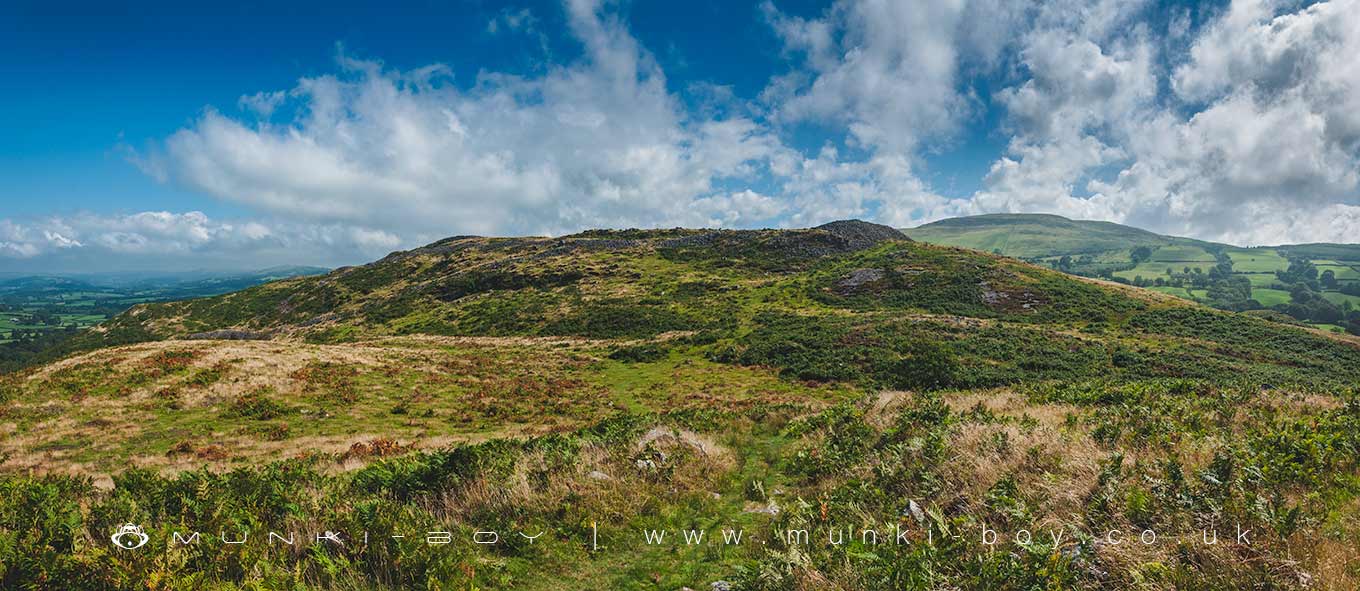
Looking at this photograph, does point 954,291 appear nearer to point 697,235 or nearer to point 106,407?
point 697,235

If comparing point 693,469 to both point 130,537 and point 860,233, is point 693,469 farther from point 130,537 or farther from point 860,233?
point 860,233

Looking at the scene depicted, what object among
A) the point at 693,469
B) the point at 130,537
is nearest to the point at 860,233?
the point at 693,469

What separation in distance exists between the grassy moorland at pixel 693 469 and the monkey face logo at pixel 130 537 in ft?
0.53

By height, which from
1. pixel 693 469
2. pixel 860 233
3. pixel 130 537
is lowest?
pixel 693 469

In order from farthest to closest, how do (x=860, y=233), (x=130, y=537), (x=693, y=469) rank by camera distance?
(x=860, y=233), (x=693, y=469), (x=130, y=537)

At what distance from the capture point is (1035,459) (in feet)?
27.3

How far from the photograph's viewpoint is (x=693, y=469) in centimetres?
1115

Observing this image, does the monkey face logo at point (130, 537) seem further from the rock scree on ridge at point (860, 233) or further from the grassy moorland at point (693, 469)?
the rock scree on ridge at point (860, 233)

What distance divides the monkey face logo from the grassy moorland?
0.16m

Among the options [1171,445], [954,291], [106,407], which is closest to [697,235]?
[954,291]

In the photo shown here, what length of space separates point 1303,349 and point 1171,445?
59092mm

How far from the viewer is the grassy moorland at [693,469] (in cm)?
552

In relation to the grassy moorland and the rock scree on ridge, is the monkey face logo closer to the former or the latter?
the grassy moorland

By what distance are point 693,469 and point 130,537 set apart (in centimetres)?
885
